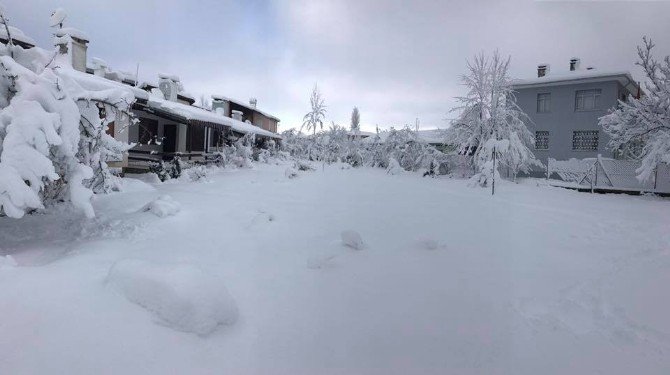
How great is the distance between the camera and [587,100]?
82.8 feet

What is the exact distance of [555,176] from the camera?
939 inches

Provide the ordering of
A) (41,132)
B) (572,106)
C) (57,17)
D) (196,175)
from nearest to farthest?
(41,132)
(57,17)
(196,175)
(572,106)

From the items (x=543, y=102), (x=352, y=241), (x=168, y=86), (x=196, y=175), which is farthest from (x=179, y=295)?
(x=543, y=102)

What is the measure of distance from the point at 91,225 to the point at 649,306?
847cm

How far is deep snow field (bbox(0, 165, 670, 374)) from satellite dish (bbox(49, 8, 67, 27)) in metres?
9.08

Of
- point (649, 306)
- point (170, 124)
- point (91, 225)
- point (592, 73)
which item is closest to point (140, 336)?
point (91, 225)

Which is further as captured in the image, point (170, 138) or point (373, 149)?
point (373, 149)

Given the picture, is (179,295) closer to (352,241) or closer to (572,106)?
(352,241)

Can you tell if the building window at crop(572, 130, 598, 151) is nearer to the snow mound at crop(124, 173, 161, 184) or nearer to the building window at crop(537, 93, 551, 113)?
the building window at crop(537, 93, 551, 113)

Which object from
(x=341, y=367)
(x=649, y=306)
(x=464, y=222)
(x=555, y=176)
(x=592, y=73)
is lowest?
(x=341, y=367)

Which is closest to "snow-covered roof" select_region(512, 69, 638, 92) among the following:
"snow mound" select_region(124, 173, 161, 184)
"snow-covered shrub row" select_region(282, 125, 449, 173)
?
"snow-covered shrub row" select_region(282, 125, 449, 173)

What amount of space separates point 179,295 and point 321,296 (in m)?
1.63

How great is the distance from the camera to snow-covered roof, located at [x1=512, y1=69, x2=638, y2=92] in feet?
77.4

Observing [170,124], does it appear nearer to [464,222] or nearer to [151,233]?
[151,233]
